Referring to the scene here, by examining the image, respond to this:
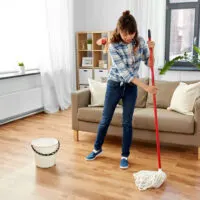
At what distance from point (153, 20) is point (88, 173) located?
3.28 metres

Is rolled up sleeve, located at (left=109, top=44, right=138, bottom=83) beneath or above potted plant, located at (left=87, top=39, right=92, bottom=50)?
beneath

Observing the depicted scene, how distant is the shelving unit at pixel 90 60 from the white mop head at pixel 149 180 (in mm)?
3171

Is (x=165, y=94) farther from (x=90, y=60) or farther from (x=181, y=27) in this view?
(x=90, y=60)

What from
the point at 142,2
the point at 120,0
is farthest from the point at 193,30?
the point at 120,0

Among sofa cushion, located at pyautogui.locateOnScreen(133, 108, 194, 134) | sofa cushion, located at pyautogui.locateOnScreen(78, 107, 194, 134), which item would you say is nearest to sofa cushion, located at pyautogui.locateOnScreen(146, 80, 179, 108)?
sofa cushion, located at pyautogui.locateOnScreen(78, 107, 194, 134)

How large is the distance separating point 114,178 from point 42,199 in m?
0.62

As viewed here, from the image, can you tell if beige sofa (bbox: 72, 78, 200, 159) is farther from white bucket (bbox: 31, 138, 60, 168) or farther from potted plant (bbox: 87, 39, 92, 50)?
potted plant (bbox: 87, 39, 92, 50)

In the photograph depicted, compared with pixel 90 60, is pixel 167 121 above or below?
below

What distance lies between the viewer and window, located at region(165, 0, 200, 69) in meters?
4.86

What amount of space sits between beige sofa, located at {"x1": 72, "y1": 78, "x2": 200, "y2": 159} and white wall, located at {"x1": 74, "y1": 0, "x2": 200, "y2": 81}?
2.43 meters

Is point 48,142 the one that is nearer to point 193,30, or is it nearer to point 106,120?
point 106,120

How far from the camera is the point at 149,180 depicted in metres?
2.22

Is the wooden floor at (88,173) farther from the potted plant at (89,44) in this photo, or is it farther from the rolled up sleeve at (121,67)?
the potted plant at (89,44)

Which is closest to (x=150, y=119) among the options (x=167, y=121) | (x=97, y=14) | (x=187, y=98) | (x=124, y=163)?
(x=167, y=121)
